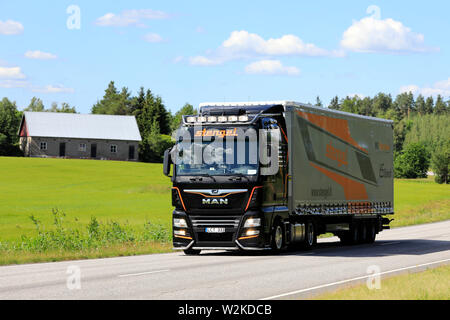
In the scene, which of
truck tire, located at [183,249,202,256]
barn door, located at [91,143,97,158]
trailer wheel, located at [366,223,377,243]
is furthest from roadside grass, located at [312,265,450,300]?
barn door, located at [91,143,97,158]

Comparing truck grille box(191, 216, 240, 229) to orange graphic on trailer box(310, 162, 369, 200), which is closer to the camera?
truck grille box(191, 216, 240, 229)

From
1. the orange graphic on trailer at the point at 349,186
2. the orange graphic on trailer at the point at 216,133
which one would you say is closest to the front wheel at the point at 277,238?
the orange graphic on trailer at the point at 349,186

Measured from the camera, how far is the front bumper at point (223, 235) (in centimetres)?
1922

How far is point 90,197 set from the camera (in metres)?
59.7

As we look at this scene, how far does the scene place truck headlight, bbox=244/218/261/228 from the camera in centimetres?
1917

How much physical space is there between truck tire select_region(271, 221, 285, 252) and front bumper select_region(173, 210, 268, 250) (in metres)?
0.68

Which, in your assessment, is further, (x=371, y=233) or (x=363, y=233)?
(x=371, y=233)

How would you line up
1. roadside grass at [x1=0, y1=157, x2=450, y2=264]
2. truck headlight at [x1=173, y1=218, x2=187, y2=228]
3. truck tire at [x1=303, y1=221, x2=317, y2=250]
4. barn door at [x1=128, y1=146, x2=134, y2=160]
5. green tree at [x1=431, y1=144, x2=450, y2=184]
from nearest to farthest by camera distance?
truck headlight at [x1=173, y1=218, x2=187, y2=228] < truck tire at [x1=303, y1=221, x2=317, y2=250] < roadside grass at [x1=0, y1=157, x2=450, y2=264] < barn door at [x1=128, y1=146, x2=134, y2=160] < green tree at [x1=431, y1=144, x2=450, y2=184]

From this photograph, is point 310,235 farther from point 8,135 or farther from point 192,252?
point 8,135

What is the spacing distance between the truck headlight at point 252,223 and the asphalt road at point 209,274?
0.86m

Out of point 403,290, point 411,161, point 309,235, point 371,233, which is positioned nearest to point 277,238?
point 309,235

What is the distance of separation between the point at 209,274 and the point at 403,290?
4496 mm

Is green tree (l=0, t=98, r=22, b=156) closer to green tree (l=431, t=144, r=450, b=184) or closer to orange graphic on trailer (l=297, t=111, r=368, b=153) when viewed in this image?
green tree (l=431, t=144, r=450, b=184)
